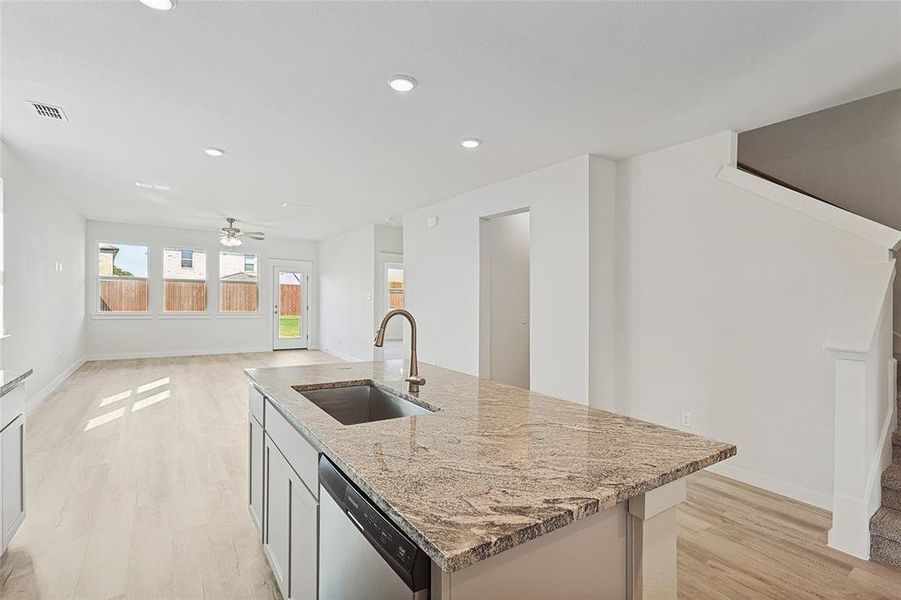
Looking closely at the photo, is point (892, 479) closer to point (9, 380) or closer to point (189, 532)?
point (189, 532)

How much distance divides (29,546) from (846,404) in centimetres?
418

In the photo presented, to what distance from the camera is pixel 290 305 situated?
10.2 metres

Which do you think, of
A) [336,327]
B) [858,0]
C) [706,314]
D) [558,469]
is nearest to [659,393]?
[706,314]

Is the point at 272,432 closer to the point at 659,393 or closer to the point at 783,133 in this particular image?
the point at 659,393

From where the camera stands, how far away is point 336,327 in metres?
9.32

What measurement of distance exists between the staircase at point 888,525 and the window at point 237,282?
9868mm

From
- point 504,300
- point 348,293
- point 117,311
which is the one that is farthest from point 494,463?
point 117,311

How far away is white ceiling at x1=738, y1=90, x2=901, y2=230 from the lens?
339 cm

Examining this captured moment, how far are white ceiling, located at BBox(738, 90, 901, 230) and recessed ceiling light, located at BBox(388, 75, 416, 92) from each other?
3236 millimetres

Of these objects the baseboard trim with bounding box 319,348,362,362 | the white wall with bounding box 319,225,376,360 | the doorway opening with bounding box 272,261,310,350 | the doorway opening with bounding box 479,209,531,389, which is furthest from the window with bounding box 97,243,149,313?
the doorway opening with bounding box 479,209,531,389

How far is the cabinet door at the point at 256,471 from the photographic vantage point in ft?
6.95

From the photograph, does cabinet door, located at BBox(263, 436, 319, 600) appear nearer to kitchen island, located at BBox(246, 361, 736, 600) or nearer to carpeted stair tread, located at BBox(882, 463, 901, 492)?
kitchen island, located at BBox(246, 361, 736, 600)

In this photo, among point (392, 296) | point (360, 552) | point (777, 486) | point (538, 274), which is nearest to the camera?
point (360, 552)

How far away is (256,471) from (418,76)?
91.0 inches
